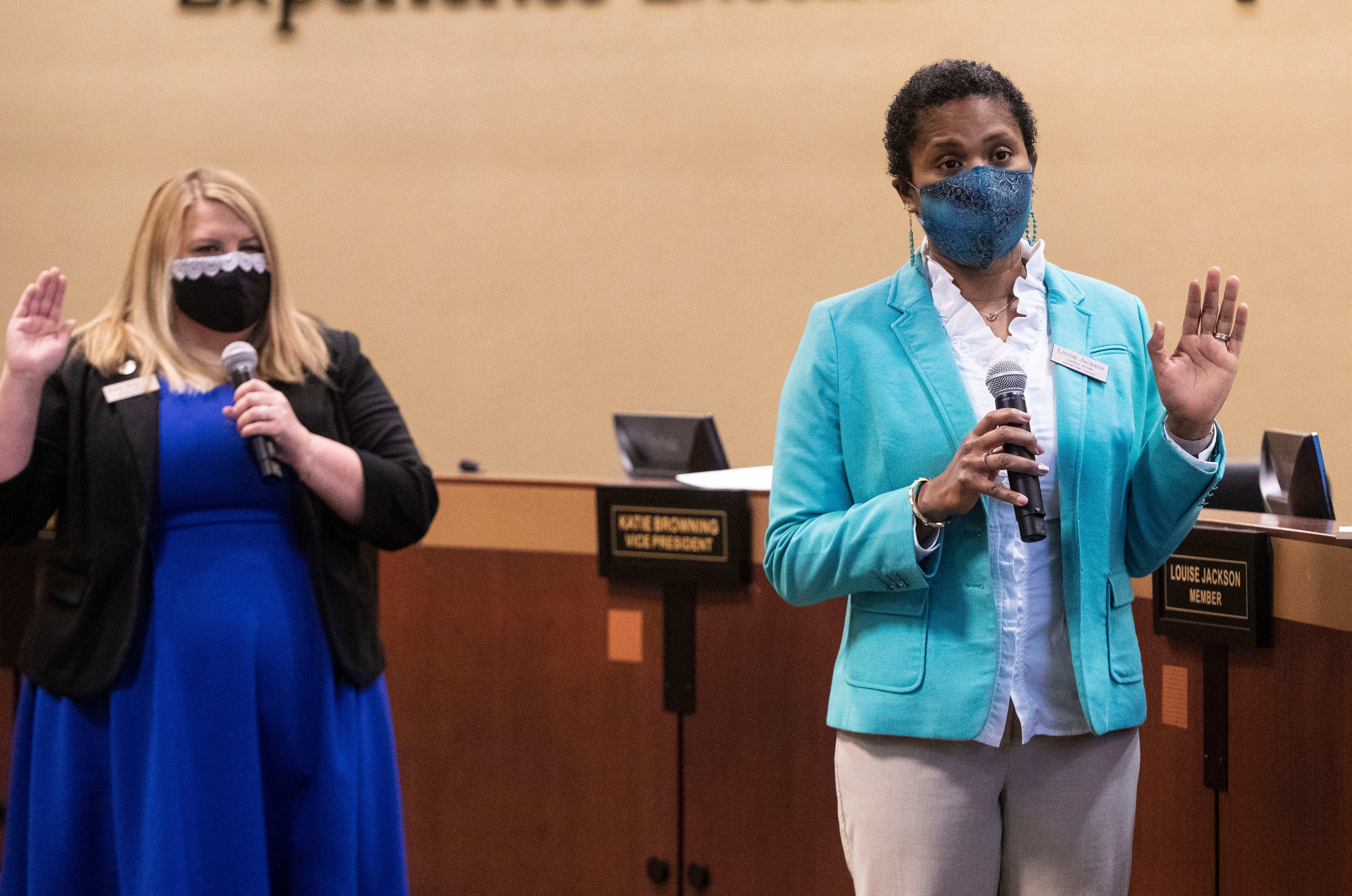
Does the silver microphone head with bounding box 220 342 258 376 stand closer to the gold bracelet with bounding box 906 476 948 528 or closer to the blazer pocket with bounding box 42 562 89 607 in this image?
the blazer pocket with bounding box 42 562 89 607

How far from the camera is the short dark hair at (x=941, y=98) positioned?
4.53 feet

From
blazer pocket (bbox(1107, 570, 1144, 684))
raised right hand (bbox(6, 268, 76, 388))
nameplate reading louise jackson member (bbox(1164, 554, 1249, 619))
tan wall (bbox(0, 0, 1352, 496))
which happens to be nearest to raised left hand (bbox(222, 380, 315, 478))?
raised right hand (bbox(6, 268, 76, 388))

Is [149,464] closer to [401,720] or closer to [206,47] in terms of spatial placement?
[401,720]

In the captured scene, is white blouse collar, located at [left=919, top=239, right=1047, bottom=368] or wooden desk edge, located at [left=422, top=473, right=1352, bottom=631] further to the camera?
wooden desk edge, located at [left=422, top=473, right=1352, bottom=631]

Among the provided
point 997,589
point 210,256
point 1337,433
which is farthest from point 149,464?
point 1337,433

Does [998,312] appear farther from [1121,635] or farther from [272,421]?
[272,421]

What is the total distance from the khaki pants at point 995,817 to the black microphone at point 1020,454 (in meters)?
0.23

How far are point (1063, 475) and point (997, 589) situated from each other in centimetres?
15

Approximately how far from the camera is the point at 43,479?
1826mm

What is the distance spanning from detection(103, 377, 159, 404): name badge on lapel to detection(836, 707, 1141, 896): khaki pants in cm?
122

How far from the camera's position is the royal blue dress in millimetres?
1796

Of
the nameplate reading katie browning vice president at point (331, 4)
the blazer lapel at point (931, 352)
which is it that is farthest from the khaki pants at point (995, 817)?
the nameplate reading katie browning vice president at point (331, 4)

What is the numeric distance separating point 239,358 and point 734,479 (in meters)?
0.86

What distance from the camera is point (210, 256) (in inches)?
73.9
